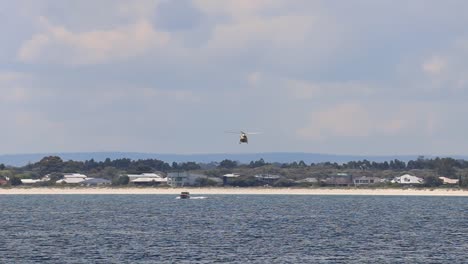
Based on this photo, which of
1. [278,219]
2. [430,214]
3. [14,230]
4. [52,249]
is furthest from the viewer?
[430,214]

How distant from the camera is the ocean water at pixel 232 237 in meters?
97.8

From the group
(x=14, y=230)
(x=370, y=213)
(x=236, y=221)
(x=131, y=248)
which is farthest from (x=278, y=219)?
(x=131, y=248)

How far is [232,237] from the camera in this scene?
12025 cm

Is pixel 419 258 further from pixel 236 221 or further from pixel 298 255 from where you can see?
pixel 236 221

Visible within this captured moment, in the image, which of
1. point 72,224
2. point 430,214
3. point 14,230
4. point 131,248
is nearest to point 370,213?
point 430,214

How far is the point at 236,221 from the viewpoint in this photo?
152 meters

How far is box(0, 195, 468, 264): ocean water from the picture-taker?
3851 inches

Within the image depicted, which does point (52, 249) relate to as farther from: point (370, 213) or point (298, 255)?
point (370, 213)

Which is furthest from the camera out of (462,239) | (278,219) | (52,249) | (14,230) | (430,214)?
(430,214)

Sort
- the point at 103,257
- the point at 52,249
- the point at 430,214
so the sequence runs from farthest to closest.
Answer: the point at 430,214 → the point at 52,249 → the point at 103,257

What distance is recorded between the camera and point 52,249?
344ft

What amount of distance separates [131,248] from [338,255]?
68.3 feet

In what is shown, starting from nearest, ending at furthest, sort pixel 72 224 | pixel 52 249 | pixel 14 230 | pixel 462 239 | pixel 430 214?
pixel 52 249, pixel 462 239, pixel 14 230, pixel 72 224, pixel 430 214

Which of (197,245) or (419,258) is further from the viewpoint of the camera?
(197,245)
